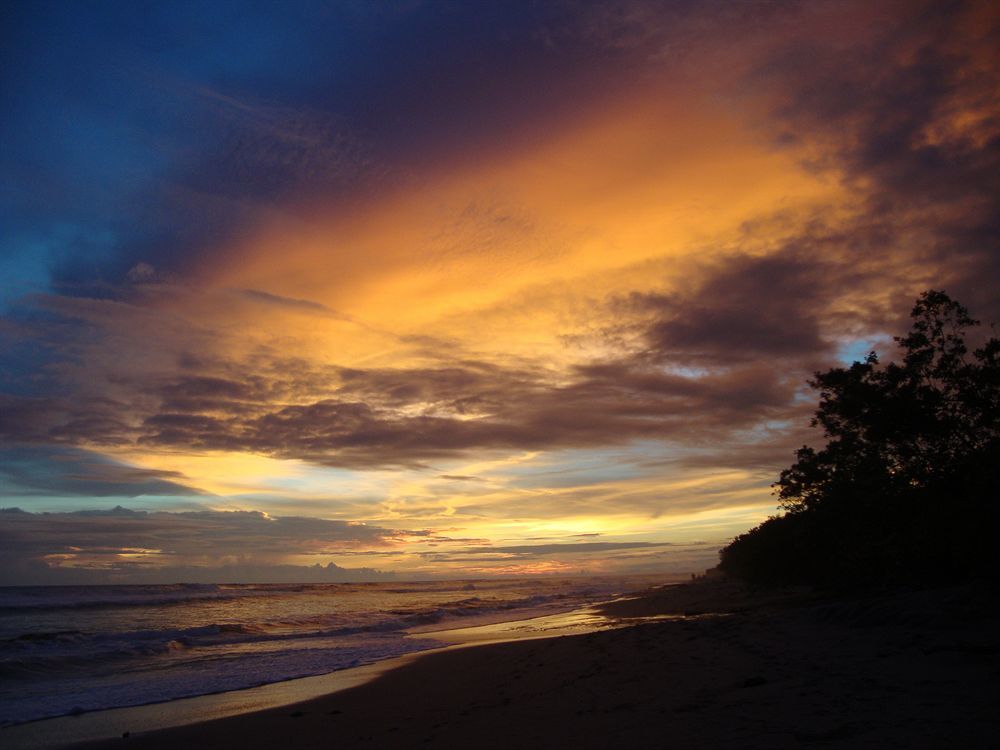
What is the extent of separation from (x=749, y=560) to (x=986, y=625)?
20.6m

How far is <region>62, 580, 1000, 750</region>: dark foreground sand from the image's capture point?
20.6 feet

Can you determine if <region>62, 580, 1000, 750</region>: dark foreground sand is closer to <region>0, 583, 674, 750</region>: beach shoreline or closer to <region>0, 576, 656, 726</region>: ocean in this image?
<region>0, 583, 674, 750</region>: beach shoreline

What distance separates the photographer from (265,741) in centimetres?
909

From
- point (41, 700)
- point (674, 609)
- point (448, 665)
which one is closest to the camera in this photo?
point (41, 700)

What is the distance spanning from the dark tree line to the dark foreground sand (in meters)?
1.76

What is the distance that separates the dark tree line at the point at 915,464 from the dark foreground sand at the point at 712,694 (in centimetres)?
176

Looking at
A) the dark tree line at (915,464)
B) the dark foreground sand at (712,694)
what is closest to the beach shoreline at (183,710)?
the dark foreground sand at (712,694)

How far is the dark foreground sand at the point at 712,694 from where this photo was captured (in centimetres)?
629

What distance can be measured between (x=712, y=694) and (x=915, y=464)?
11134 mm

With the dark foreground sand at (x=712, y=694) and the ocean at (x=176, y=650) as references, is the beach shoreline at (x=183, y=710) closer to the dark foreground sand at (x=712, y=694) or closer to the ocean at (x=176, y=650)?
the ocean at (x=176, y=650)

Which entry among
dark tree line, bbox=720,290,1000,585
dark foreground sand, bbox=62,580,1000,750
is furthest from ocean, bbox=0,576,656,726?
dark tree line, bbox=720,290,1000,585

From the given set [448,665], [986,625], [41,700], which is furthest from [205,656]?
[986,625]

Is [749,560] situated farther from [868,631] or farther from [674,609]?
[868,631]

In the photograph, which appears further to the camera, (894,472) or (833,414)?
(833,414)
